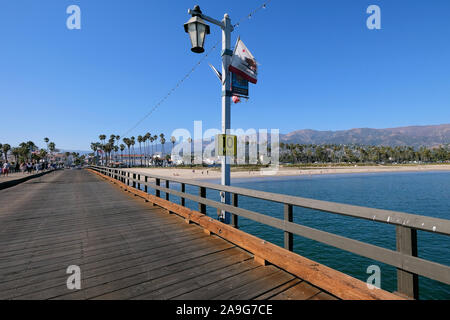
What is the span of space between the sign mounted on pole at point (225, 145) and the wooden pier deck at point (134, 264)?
190 centimetres

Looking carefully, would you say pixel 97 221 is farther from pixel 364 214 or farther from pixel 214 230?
pixel 364 214

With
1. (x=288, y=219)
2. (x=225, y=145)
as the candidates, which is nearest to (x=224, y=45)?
(x=225, y=145)

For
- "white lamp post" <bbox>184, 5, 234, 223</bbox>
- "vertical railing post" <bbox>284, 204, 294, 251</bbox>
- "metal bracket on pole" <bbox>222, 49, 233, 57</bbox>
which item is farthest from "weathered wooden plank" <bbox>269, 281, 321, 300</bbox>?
"metal bracket on pole" <bbox>222, 49, 233, 57</bbox>

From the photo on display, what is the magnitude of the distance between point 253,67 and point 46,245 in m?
6.26

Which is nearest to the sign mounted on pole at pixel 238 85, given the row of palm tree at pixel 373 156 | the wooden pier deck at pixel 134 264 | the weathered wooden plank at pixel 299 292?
the wooden pier deck at pixel 134 264

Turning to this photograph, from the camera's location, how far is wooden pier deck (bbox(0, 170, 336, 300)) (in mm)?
2924

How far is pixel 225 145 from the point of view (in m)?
5.69

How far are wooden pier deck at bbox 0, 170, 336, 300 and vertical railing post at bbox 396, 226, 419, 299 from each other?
79 cm

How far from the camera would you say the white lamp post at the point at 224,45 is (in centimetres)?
552

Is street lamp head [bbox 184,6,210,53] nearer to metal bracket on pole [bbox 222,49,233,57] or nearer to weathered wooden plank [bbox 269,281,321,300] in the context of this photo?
metal bracket on pole [bbox 222,49,233,57]

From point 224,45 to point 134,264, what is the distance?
514 cm

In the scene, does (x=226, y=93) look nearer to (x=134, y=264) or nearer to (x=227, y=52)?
(x=227, y=52)

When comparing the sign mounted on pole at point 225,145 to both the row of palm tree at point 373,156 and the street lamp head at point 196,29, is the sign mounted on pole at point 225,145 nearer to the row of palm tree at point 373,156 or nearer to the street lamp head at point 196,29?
the street lamp head at point 196,29
